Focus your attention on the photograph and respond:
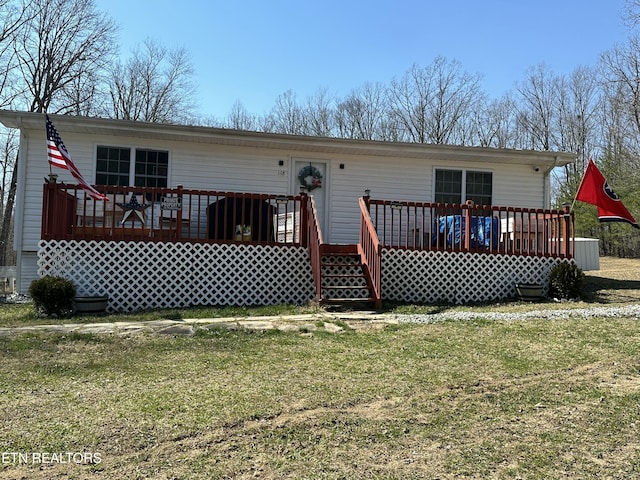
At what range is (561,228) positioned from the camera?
361 inches

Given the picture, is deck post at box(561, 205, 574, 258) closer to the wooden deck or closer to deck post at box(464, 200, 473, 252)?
the wooden deck

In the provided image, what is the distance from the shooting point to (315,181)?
35.0 feet

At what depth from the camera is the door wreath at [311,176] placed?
10.6m

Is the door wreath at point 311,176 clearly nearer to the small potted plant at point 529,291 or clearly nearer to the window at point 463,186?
the window at point 463,186

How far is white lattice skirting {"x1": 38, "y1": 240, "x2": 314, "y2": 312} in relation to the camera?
7539 millimetres

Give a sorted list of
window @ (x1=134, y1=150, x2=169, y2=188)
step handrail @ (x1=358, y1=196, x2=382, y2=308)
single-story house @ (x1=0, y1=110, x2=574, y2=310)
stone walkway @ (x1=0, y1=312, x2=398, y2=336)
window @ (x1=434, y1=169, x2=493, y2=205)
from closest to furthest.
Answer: stone walkway @ (x1=0, y1=312, x2=398, y2=336) < step handrail @ (x1=358, y1=196, x2=382, y2=308) < single-story house @ (x1=0, y1=110, x2=574, y2=310) < window @ (x1=134, y1=150, x2=169, y2=188) < window @ (x1=434, y1=169, x2=493, y2=205)

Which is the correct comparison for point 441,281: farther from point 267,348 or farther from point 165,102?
point 165,102

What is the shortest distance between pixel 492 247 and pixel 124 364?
661cm

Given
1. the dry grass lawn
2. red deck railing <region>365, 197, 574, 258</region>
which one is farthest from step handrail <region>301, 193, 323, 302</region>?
the dry grass lawn

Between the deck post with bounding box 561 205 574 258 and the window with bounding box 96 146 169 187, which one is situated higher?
the window with bounding box 96 146 169 187

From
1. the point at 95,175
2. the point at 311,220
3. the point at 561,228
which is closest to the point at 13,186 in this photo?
the point at 95,175

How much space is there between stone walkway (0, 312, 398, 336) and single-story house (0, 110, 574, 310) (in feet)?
3.13

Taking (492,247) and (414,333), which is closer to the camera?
(414,333)

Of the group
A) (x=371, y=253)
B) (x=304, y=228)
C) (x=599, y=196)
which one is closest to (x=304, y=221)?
(x=304, y=228)
